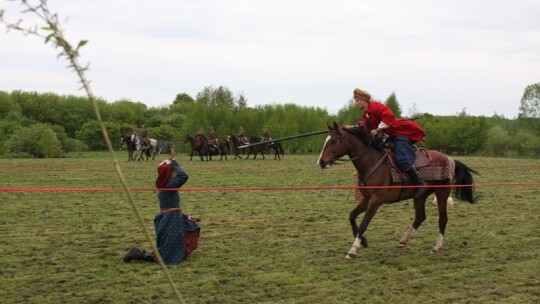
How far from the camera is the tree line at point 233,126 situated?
42397 millimetres

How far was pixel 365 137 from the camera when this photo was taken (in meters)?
8.05

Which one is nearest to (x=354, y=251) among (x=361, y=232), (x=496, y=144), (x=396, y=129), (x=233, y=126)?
(x=361, y=232)

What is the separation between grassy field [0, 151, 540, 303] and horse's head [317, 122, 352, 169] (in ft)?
4.03

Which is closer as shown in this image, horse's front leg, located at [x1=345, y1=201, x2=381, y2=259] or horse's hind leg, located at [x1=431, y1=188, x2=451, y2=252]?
horse's front leg, located at [x1=345, y1=201, x2=381, y2=259]

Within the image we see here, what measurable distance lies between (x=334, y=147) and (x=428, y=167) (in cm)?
148

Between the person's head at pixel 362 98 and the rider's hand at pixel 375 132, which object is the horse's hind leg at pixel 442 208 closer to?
the rider's hand at pixel 375 132

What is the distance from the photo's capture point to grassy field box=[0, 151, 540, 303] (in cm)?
581

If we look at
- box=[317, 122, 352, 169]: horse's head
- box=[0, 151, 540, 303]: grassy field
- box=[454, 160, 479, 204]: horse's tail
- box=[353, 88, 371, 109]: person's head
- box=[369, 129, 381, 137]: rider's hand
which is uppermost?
box=[353, 88, 371, 109]: person's head

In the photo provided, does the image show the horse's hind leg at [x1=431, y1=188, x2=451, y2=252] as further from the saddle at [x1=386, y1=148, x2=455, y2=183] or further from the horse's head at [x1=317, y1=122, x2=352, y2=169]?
the horse's head at [x1=317, y1=122, x2=352, y2=169]

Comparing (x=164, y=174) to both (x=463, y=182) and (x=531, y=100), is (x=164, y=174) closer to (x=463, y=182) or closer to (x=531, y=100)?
(x=463, y=182)

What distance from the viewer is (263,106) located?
2238 inches

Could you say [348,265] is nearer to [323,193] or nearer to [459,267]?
[459,267]

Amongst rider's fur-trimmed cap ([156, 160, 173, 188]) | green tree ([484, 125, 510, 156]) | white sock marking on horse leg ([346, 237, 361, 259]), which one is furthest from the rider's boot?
green tree ([484, 125, 510, 156])

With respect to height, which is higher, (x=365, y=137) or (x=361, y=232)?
(x=365, y=137)
